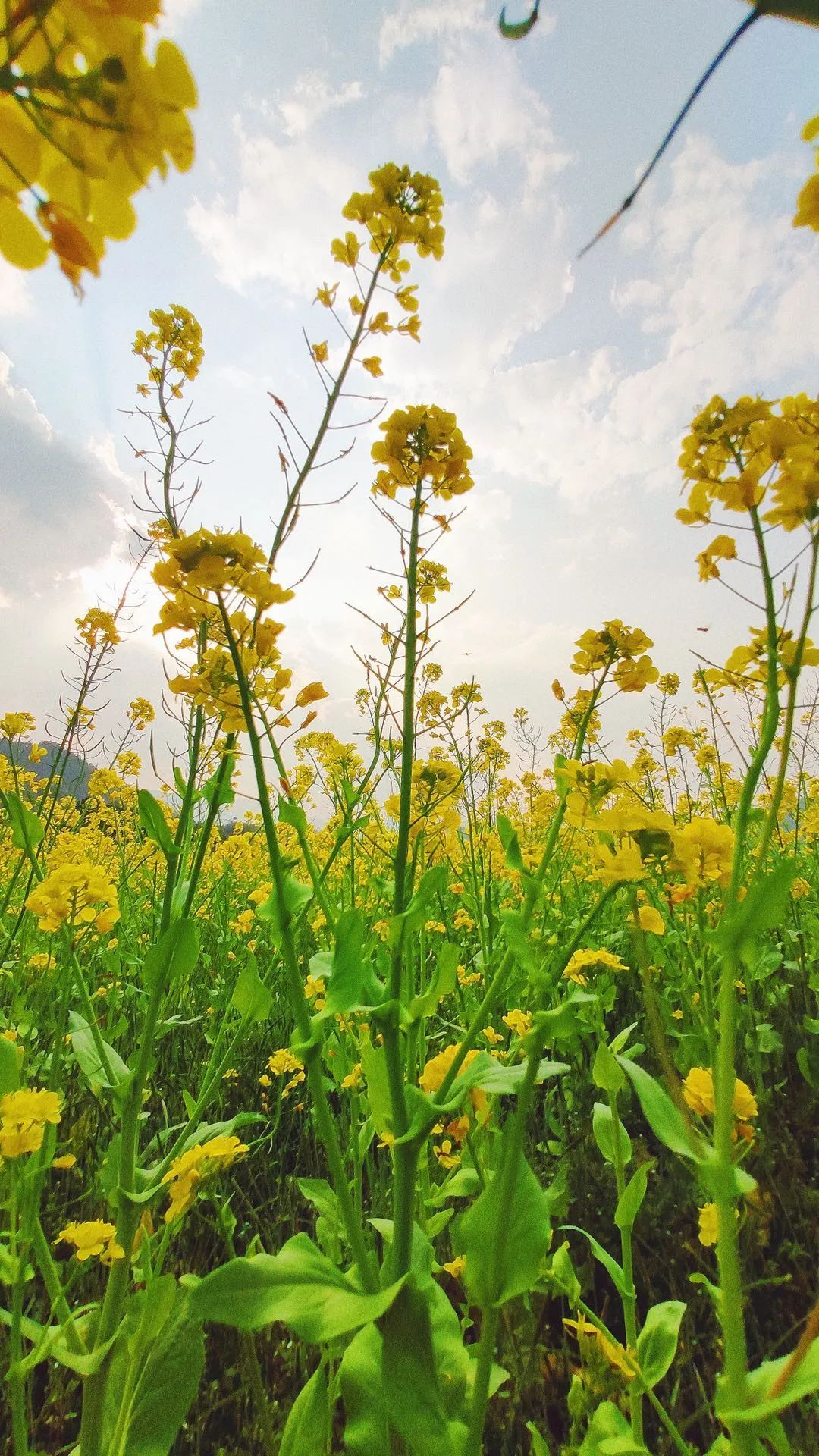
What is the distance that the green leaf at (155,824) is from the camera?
1.38 meters

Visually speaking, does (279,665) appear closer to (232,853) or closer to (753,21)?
(753,21)

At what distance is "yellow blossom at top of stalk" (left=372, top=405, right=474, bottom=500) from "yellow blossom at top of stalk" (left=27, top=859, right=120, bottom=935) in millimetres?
1248

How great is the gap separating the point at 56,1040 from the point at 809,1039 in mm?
3012

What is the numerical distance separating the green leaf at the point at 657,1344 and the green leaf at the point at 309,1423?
0.56m

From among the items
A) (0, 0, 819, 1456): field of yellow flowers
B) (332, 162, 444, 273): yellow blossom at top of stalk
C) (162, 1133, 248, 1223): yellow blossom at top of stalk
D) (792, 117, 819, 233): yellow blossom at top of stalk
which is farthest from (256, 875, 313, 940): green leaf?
(332, 162, 444, 273): yellow blossom at top of stalk

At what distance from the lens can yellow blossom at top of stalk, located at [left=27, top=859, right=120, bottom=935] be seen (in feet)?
5.13

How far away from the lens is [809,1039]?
2.86m

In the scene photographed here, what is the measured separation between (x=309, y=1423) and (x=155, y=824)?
106 cm

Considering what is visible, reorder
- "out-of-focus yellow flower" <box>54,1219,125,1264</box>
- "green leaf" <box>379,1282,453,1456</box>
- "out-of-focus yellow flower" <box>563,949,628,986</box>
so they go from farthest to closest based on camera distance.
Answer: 1. "out-of-focus yellow flower" <box>563,949,628,986</box>
2. "out-of-focus yellow flower" <box>54,1219,125,1264</box>
3. "green leaf" <box>379,1282,453,1456</box>

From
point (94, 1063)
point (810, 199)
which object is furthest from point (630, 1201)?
point (810, 199)

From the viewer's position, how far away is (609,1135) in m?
1.43

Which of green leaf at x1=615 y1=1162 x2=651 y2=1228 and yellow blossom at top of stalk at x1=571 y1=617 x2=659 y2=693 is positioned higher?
yellow blossom at top of stalk at x1=571 y1=617 x2=659 y2=693

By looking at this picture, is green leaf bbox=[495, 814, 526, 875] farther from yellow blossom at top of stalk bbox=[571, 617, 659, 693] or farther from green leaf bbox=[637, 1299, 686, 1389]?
green leaf bbox=[637, 1299, 686, 1389]

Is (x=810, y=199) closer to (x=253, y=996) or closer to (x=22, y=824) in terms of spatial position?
(x=253, y=996)
